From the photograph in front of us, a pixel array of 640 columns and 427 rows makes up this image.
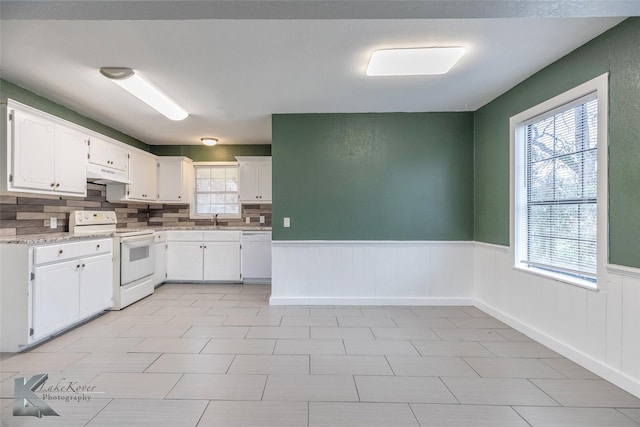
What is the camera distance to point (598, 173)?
2180mm

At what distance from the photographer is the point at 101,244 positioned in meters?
3.40

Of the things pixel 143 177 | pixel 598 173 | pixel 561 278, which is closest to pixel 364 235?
pixel 561 278

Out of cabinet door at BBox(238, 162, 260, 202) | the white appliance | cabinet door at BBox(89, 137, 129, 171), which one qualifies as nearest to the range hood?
cabinet door at BBox(89, 137, 129, 171)

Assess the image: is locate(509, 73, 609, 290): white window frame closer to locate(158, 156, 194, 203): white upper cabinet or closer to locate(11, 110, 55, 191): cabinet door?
locate(11, 110, 55, 191): cabinet door

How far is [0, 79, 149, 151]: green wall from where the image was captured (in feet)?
9.17

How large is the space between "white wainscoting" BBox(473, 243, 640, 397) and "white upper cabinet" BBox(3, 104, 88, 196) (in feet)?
14.7

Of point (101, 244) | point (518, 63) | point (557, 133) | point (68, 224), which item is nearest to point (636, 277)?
point (557, 133)

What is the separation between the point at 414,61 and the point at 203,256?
160 inches


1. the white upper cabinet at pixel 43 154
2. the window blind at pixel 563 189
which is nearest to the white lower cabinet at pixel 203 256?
the white upper cabinet at pixel 43 154

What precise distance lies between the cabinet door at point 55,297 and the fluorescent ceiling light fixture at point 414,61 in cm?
316

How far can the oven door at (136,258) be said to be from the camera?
12.2 feet

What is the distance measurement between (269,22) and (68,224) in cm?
336

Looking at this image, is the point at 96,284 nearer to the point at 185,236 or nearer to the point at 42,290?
→ the point at 42,290

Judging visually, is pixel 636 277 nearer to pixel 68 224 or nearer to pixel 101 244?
pixel 101 244
